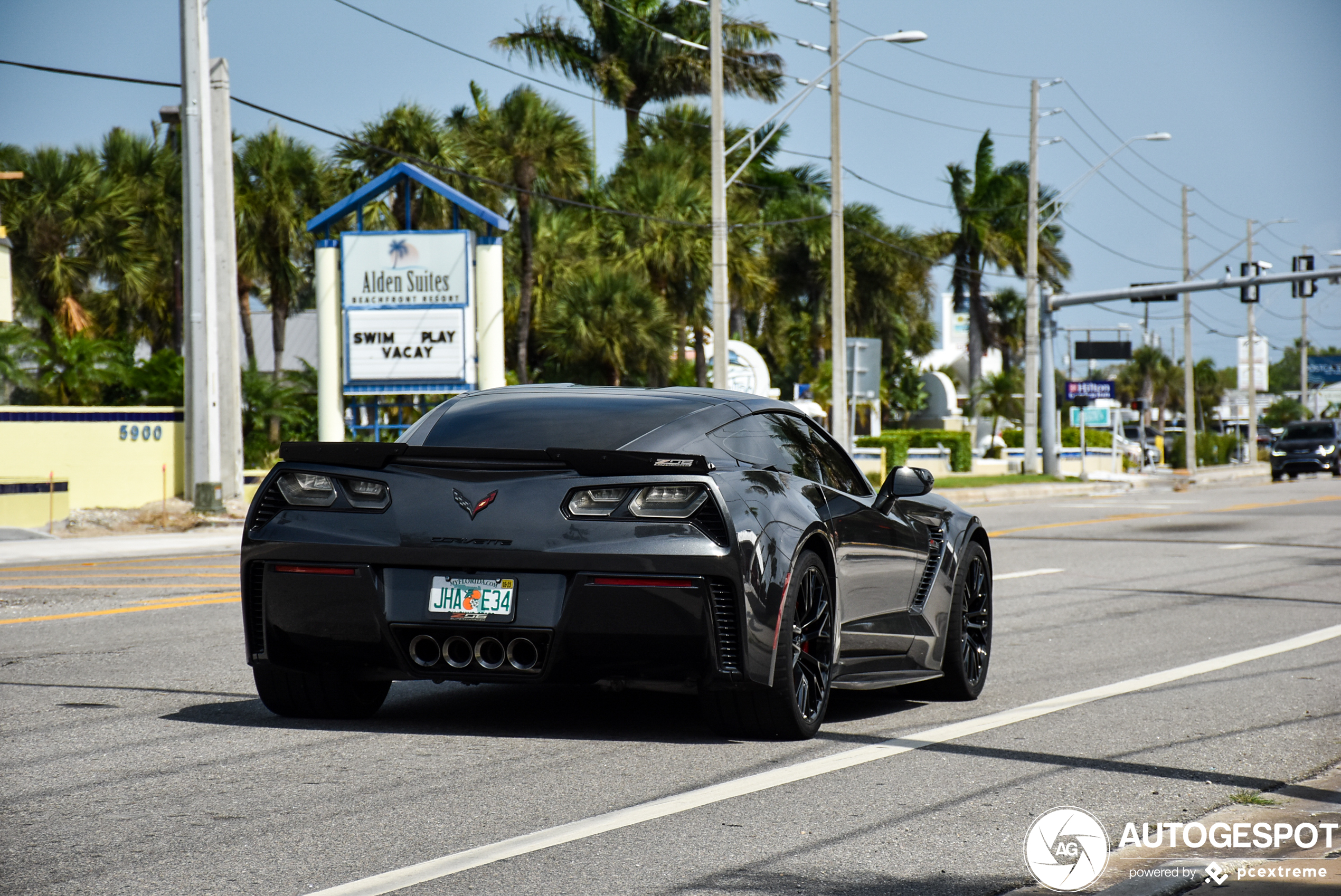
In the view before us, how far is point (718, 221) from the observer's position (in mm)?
27328

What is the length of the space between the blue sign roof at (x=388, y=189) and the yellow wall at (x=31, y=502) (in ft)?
24.2

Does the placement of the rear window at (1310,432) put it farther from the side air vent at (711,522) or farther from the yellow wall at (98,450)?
the side air vent at (711,522)

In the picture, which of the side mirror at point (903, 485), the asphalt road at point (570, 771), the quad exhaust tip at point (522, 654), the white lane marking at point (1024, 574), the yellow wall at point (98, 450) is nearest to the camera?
the asphalt road at point (570, 771)

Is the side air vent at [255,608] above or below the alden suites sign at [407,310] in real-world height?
below

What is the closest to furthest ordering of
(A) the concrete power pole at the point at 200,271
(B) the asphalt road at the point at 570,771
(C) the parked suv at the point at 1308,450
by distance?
1. (B) the asphalt road at the point at 570,771
2. (A) the concrete power pole at the point at 200,271
3. (C) the parked suv at the point at 1308,450

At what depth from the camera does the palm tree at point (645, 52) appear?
162ft

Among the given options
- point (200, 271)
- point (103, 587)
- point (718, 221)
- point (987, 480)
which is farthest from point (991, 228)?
point (103, 587)

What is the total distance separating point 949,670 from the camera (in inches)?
284

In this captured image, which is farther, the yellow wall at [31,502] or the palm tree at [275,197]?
the palm tree at [275,197]

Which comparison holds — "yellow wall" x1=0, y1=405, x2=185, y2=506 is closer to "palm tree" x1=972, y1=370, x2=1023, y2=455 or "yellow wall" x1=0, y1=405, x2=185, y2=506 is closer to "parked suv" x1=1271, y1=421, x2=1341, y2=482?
"parked suv" x1=1271, y1=421, x2=1341, y2=482

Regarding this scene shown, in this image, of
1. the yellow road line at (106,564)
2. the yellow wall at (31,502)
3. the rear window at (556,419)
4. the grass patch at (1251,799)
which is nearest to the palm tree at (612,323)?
the yellow wall at (31,502)

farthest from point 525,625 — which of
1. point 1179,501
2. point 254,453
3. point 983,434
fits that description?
point 983,434

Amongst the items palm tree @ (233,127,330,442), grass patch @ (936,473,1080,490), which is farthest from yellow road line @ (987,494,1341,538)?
palm tree @ (233,127,330,442)

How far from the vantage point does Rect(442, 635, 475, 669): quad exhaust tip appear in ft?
18.1
